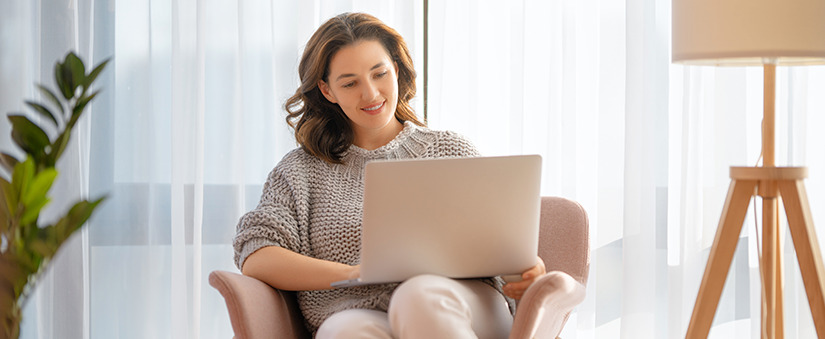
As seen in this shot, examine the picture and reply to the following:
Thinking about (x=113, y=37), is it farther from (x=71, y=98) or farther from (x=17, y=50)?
(x=71, y=98)

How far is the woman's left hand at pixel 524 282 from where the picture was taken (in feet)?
5.15

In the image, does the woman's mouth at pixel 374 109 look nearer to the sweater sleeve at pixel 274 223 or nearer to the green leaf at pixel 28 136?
the sweater sleeve at pixel 274 223

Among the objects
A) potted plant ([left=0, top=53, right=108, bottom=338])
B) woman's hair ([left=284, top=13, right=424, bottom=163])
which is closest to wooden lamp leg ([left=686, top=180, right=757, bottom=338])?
woman's hair ([left=284, top=13, right=424, bottom=163])

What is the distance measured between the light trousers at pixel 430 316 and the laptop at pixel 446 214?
0.16ft

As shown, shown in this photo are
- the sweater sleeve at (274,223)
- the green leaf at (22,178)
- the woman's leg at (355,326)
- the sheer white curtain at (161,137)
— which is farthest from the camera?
the sheer white curtain at (161,137)

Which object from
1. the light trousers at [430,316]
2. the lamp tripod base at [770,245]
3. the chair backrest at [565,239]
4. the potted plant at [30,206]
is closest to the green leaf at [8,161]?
the potted plant at [30,206]

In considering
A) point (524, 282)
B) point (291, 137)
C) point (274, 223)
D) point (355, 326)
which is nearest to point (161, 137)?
point (291, 137)

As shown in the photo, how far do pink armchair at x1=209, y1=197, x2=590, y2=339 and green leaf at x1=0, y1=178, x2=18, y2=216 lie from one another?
1.11 metres

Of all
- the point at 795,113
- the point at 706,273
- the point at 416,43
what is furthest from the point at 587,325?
the point at 416,43

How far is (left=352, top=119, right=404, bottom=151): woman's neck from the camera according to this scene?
2.02 metres

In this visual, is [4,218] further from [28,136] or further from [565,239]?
[565,239]

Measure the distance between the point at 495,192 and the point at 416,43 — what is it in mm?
1415

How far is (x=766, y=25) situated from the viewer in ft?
5.56

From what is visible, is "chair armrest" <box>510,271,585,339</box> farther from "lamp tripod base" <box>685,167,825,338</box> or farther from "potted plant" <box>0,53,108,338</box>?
"potted plant" <box>0,53,108,338</box>
